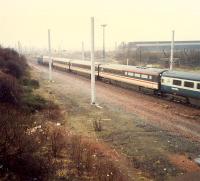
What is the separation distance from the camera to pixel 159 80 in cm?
2973

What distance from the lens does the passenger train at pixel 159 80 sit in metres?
25.4

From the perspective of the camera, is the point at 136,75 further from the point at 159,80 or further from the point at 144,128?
the point at 144,128

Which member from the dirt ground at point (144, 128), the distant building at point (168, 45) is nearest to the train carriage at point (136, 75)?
the dirt ground at point (144, 128)

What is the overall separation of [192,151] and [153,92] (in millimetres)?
15548

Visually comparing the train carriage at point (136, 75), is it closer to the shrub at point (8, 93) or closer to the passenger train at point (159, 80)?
the passenger train at point (159, 80)

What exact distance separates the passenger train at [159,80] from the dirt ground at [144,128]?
40.0 inches

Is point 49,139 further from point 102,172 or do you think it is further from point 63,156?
point 102,172

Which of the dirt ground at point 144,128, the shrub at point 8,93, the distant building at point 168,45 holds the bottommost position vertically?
the dirt ground at point 144,128

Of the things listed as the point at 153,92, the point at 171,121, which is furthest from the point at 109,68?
the point at 171,121

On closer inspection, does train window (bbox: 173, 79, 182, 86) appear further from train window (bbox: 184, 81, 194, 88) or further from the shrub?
the shrub

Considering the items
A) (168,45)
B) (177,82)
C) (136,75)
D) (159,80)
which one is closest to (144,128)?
(177,82)

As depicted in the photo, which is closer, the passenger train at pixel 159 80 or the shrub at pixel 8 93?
the shrub at pixel 8 93

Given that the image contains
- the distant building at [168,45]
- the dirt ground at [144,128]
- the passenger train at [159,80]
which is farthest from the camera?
the distant building at [168,45]

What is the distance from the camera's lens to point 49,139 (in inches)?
639
